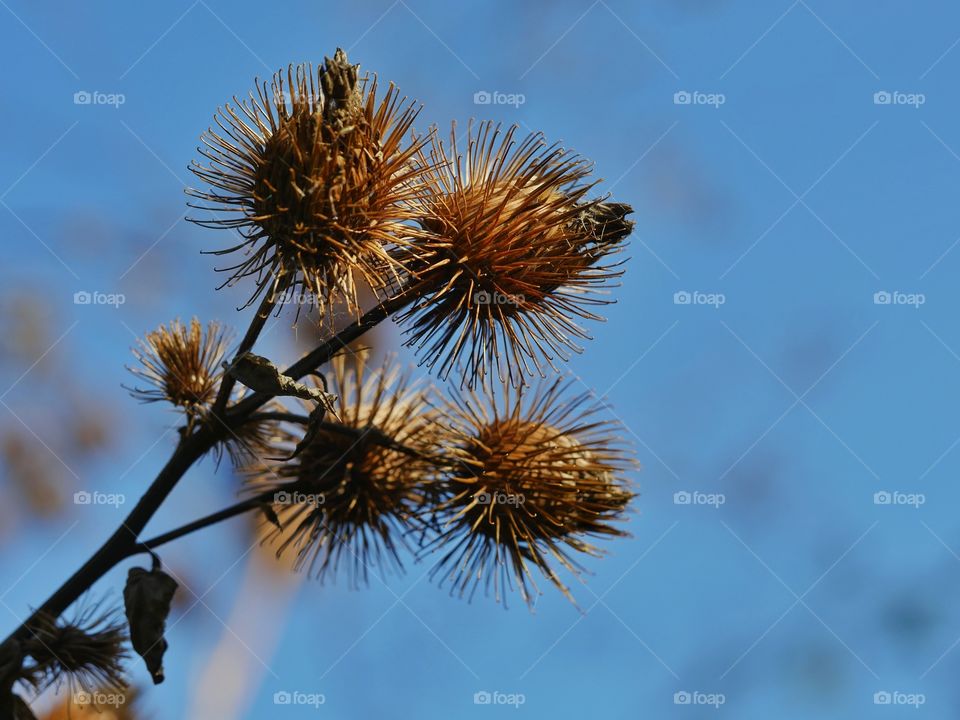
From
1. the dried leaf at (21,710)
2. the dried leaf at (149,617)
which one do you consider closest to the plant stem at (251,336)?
the dried leaf at (149,617)

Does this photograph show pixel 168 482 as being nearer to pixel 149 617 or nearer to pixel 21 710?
pixel 149 617

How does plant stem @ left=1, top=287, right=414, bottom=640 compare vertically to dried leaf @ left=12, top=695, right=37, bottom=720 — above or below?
above

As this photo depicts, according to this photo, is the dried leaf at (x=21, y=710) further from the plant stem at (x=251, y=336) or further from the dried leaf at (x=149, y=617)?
the plant stem at (x=251, y=336)

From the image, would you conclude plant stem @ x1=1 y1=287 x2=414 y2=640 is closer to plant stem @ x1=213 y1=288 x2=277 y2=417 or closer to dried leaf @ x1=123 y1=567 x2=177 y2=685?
plant stem @ x1=213 y1=288 x2=277 y2=417

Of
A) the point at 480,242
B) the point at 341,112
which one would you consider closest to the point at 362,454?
the point at 480,242

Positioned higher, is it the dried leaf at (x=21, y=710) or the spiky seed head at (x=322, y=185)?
the spiky seed head at (x=322, y=185)

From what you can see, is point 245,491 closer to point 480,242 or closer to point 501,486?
point 501,486

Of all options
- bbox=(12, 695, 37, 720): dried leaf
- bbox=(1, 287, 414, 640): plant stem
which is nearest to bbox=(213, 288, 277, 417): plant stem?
bbox=(1, 287, 414, 640): plant stem

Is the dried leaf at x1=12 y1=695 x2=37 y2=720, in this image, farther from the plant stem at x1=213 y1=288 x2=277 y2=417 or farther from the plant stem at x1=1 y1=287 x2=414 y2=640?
the plant stem at x1=213 y1=288 x2=277 y2=417

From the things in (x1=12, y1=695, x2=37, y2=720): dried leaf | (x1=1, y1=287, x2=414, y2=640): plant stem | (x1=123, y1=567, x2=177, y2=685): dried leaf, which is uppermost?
(x1=1, y1=287, x2=414, y2=640): plant stem
